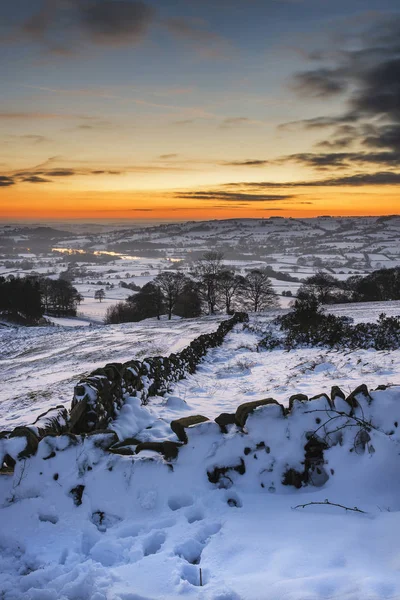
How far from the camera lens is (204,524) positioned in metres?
3.55

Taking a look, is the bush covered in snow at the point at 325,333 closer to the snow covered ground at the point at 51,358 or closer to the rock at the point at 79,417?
the snow covered ground at the point at 51,358

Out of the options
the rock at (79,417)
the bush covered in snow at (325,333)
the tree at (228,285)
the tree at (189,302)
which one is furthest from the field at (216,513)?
the tree at (189,302)

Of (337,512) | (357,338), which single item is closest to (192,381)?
(337,512)

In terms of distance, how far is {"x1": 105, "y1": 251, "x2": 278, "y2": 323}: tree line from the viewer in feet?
183

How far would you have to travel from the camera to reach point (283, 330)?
69.2 feet

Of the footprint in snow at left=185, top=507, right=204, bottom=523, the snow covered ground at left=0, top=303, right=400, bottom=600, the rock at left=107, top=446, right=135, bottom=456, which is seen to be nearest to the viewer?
the snow covered ground at left=0, top=303, right=400, bottom=600

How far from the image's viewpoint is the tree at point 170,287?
5509cm

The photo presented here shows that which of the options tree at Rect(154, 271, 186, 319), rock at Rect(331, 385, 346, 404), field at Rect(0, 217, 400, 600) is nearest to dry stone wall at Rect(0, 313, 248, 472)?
field at Rect(0, 217, 400, 600)

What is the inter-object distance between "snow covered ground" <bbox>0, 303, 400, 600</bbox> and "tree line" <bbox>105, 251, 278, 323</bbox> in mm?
49081

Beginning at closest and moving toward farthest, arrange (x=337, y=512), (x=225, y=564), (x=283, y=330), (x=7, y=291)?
(x=225, y=564), (x=337, y=512), (x=283, y=330), (x=7, y=291)

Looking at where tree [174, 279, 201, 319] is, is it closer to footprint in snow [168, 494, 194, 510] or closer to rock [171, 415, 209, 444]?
rock [171, 415, 209, 444]

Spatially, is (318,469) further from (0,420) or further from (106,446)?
(0,420)

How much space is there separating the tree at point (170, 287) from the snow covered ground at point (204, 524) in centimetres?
5033

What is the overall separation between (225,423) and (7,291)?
6391cm
